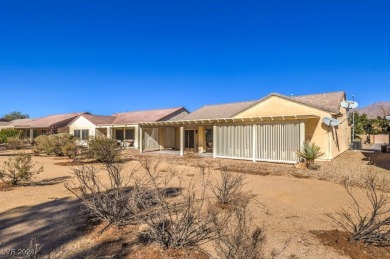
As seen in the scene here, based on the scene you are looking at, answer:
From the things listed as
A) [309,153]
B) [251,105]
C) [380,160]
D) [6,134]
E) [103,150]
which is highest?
[251,105]

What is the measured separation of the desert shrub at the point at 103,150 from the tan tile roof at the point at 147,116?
12568 mm

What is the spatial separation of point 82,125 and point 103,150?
19.5 metres

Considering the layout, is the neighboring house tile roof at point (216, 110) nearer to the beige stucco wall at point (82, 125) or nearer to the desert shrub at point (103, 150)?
the desert shrub at point (103, 150)

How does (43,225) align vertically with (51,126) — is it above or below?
below

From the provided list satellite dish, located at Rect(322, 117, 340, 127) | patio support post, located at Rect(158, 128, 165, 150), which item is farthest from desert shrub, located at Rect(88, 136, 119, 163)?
satellite dish, located at Rect(322, 117, 340, 127)

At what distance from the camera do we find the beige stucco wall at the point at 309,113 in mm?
15344

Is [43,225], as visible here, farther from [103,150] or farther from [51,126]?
[51,126]

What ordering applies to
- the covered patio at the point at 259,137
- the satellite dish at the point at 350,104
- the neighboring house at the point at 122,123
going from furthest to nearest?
the neighboring house at the point at 122,123 → the satellite dish at the point at 350,104 → the covered patio at the point at 259,137

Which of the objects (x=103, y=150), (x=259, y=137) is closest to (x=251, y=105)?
(x=259, y=137)

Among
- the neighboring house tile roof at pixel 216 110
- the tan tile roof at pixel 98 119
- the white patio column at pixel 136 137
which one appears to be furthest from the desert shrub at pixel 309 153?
the tan tile roof at pixel 98 119

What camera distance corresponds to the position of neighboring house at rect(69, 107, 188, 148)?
27.9m

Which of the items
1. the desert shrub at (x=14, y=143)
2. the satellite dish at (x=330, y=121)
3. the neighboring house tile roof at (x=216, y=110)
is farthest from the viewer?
the desert shrub at (x=14, y=143)

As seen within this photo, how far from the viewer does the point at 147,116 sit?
29312 millimetres

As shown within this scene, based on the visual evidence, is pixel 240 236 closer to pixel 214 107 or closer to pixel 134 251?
pixel 134 251
